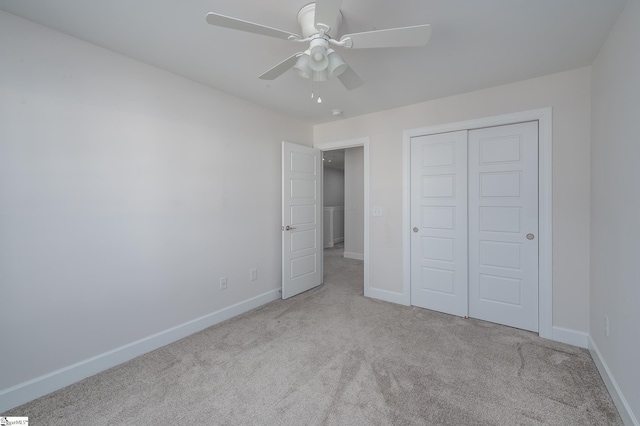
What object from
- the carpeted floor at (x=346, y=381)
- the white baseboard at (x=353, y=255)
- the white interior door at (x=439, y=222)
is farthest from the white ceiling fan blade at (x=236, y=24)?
the white baseboard at (x=353, y=255)

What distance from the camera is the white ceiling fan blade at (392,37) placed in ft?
4.48

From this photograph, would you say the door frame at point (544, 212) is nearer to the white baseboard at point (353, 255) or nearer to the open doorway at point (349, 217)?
the open doorway at point (349, 217)

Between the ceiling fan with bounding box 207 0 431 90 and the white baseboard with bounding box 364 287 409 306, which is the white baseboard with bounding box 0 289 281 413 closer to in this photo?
the white baseboard with bounding box 364 287 409 306

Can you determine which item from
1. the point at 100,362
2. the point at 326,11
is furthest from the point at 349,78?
the point at 100,362

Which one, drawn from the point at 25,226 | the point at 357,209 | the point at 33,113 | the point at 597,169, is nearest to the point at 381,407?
the point at 597,169

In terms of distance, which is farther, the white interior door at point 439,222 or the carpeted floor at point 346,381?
the white interior door at point 439,222

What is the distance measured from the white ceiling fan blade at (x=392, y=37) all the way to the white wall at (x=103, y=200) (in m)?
1.84

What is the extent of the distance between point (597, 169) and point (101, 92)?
155 inches

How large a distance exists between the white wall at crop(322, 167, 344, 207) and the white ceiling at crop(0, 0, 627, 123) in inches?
216

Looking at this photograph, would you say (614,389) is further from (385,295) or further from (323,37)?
(323,37)

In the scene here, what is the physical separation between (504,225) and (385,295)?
62.4 inches

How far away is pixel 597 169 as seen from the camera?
6.97 ft

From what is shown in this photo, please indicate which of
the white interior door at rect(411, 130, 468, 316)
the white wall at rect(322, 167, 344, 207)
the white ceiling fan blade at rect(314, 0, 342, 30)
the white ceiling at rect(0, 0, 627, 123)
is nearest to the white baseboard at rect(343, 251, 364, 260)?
the white wall at rect(322, 167, 344, 207)

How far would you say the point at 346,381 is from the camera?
191 cm
